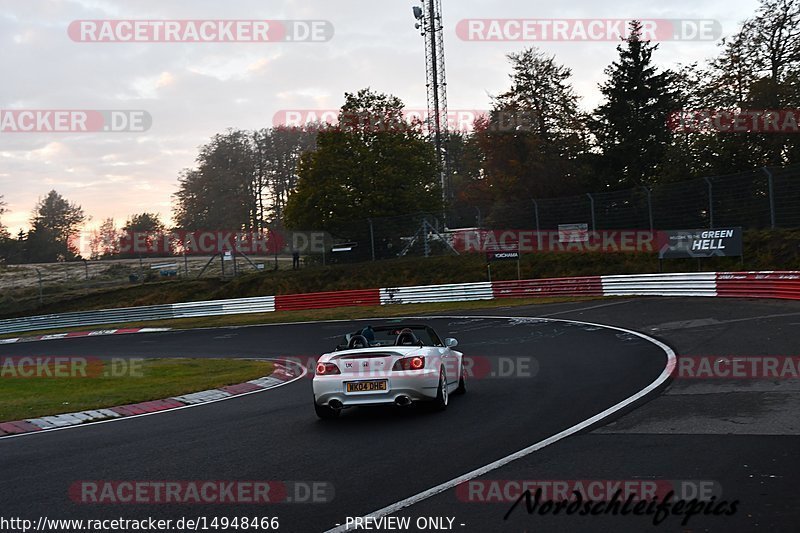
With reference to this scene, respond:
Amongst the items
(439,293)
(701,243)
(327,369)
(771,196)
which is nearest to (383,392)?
(327,369)

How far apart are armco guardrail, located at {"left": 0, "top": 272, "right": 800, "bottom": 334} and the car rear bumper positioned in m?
17.8

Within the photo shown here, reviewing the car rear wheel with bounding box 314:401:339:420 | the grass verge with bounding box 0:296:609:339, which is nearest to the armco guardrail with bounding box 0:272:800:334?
the grass verge with bounding box 0:296:609:339

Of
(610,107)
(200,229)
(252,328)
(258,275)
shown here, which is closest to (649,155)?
(610,107)

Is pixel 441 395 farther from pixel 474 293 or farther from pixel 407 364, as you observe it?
pixel 474 293

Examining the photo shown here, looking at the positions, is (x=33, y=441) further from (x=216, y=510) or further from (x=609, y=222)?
(x=609, y=222)

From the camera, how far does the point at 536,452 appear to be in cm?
693

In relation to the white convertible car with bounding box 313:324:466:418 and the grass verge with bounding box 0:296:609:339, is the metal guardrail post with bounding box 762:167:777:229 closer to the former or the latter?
the grass verge with bounding box 0:296:609:339

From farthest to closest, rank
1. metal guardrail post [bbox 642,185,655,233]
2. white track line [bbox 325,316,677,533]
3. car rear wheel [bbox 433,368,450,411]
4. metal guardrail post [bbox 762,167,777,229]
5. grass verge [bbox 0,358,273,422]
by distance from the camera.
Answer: metal guardrail post [bbox 642,185,655,233] < metal guardrail post [bbox 762,167,777,229] < grass verge [bbox 0,358,273,422] < car rear wheel [bbox 433,368,450,411] < white track line [bbox 325,316,677,533]

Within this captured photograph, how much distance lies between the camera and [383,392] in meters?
9.30

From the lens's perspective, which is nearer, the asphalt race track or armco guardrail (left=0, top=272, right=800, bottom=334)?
the asphalt race track

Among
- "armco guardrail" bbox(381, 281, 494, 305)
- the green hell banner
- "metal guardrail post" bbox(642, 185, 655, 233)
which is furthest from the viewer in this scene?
"armco guardrail" bbox(381, 281, 494, 305)

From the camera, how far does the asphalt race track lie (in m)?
5.37

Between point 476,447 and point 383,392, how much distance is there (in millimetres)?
2138

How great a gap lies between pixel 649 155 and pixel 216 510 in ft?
159
